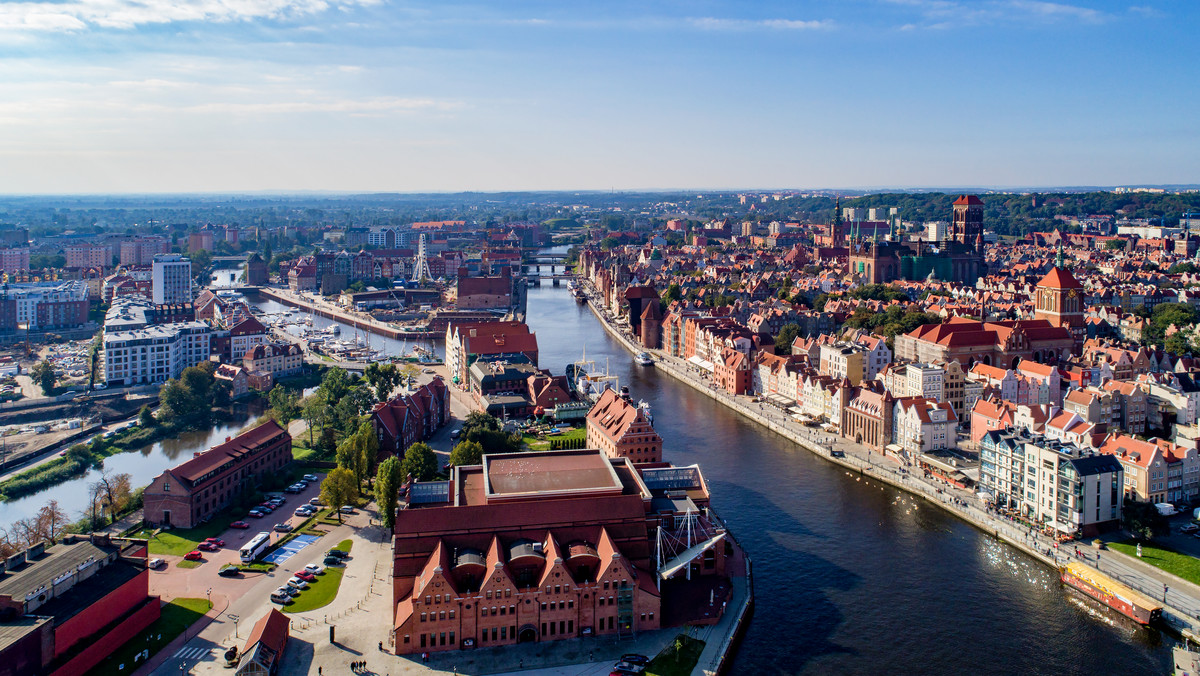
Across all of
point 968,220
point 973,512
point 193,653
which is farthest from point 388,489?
point 968,220

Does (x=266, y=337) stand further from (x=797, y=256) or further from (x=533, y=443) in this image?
(x=797, y=256)

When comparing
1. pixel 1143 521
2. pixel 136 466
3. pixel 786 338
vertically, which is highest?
pixel 786 338

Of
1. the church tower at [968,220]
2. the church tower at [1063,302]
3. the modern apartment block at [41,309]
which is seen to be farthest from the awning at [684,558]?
the church tower at [968,220]

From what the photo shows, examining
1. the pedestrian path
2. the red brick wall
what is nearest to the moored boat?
the pedestrian path

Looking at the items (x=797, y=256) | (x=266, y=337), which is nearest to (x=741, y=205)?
(x=797, y=256)

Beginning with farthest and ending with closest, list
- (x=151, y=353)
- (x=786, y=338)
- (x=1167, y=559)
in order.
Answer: (x=786, y=338) → (x=151, y=353) → (x=1167, y=559)

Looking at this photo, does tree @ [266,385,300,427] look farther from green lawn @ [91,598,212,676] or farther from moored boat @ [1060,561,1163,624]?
moored boat @ [1060,561,1163,624]

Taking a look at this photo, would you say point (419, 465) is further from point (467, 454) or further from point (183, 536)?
point (183, 536)

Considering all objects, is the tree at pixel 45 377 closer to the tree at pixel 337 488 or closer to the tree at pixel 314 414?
the tree at pixel 314 414

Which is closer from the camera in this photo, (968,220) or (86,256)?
(968,220)

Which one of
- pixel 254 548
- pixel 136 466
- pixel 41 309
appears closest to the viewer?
pixel 254 548
